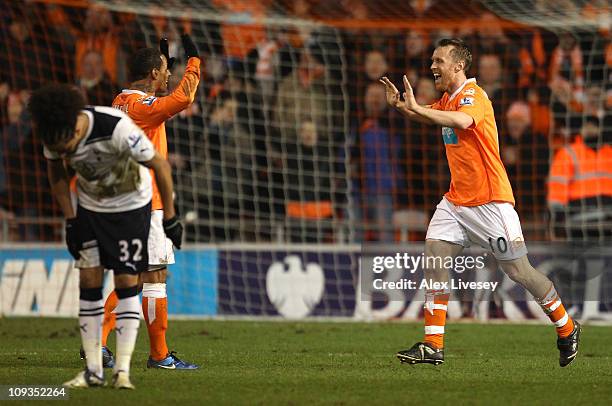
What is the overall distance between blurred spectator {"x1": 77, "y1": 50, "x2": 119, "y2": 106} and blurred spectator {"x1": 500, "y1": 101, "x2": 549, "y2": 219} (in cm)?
525

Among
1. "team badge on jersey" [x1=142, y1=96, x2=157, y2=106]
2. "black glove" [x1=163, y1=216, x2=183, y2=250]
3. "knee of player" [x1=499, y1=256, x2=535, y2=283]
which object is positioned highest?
"team badge on jersey" [x1=142, y1=96, x2=157, y2=106]

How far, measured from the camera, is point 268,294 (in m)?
14.3

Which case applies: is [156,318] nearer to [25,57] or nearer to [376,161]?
[376,161]

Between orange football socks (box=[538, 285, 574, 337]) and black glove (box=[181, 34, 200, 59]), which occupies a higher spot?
black glove (box=[181, 34, 200, 59])

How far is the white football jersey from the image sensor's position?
21.9 ft

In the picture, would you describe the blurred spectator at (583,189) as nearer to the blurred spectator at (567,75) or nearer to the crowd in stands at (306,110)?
the crowd in stands at (306,110)

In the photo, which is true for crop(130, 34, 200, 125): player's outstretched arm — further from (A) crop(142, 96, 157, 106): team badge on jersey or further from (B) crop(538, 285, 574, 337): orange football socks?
(B) crop(538, 285, 574, 337): orange football socks

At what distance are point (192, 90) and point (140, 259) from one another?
68.2 inches

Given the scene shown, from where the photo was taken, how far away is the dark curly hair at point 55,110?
6477mm

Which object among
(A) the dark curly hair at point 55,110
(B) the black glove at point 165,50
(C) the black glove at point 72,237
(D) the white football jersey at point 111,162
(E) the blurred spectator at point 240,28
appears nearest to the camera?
(A) the dark curly hair at point 55,110

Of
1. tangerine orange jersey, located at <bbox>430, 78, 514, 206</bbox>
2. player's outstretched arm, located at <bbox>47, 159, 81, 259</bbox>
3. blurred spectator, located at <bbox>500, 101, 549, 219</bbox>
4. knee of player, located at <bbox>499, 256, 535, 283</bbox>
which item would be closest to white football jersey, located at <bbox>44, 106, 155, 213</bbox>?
player's outstretched arm, located at <bbox>47, 159, 81, 259</bbox>

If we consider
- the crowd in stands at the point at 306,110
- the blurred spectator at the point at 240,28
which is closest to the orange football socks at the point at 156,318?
the crowd in stands at the point at 306,110

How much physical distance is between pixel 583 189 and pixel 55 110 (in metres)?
9.69

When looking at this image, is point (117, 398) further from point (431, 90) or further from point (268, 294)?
point (431, 90)
